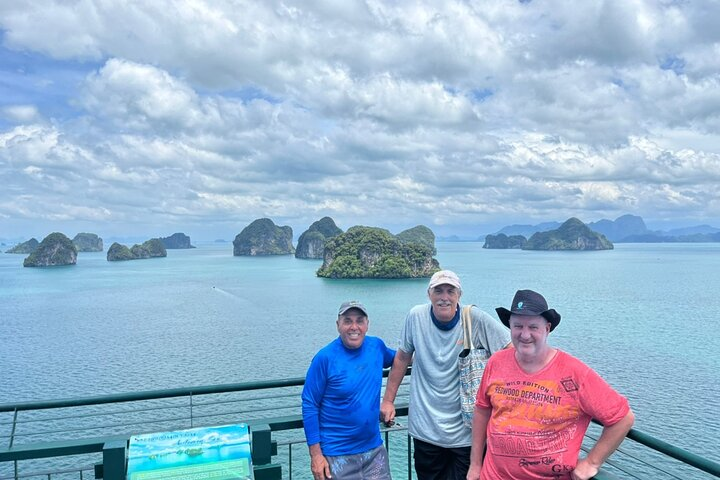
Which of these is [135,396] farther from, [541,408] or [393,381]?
[541,408]

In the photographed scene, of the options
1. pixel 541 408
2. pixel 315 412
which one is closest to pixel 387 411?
pixel 315 412

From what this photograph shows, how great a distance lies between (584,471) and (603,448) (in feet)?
0.47

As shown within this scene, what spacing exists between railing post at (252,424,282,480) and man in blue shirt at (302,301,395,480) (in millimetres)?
239

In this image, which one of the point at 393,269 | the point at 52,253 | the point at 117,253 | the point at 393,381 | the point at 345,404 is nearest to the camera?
the point at 345,404

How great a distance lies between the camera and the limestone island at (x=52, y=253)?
156625 millimetres

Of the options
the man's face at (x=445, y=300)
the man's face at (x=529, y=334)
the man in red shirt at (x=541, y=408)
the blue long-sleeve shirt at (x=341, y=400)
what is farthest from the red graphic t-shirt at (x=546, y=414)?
the blue long-sleeve shirt at (x=341, y=400)

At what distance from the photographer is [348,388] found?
3.52 meters

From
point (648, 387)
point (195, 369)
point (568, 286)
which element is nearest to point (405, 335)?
point (648, 387)

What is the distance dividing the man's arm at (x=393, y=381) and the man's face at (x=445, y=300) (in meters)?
0.45

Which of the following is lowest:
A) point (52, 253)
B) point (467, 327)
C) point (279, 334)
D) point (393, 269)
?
point (279, 334)

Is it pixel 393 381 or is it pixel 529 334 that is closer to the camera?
pixel 529 334

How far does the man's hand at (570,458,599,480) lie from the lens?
8.77ft

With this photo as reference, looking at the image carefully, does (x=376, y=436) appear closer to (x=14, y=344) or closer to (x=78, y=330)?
(x=14, y=344)

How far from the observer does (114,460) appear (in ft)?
10.5
